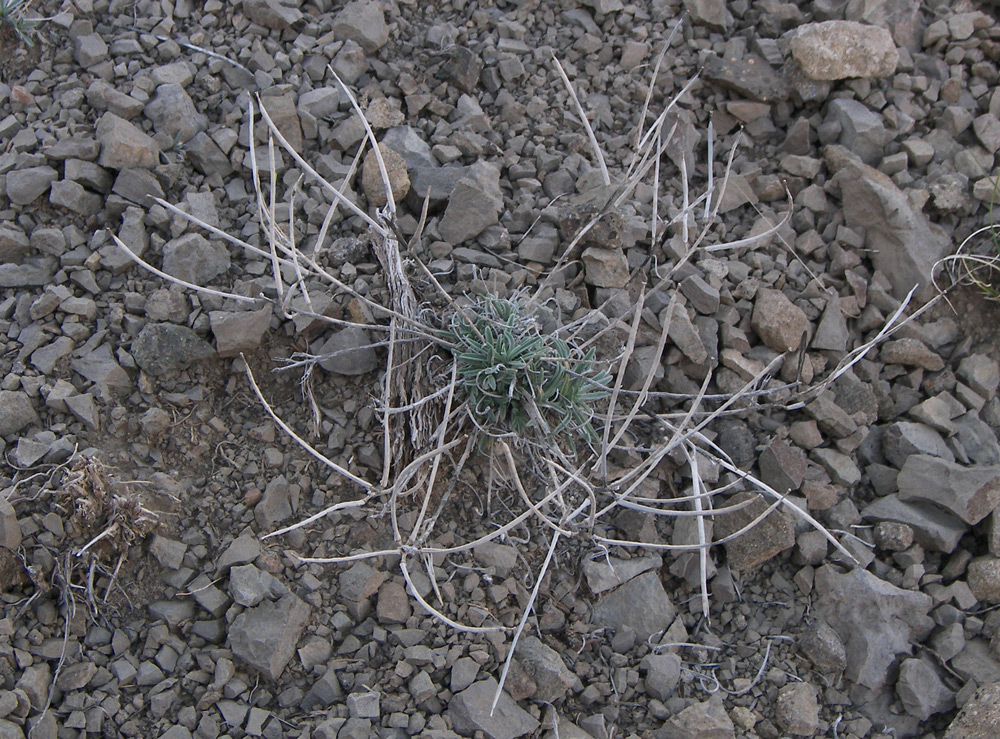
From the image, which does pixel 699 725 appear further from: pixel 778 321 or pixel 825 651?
pixel 778 321

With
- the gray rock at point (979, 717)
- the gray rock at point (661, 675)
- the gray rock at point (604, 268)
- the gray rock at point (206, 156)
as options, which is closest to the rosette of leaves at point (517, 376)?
the gray rock at point (604, 268)

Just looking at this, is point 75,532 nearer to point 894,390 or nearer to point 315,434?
point 315,434

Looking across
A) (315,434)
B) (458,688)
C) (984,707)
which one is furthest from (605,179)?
(984,707)

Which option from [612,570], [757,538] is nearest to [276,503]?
[612,570]

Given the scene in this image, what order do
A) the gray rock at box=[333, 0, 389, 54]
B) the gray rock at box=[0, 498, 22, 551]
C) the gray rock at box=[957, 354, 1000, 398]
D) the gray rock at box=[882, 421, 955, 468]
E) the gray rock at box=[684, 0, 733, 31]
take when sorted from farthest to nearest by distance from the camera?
the gray rock at box=[684, 0, 733, 31] < the gray rock at box=[333, 0, 389, 54] < the gray rock at box=[957, 354, 1000, 398] < the gray rock at box=[882, 421, 955, 468] < the gray rock at box=[0, 498, 22, 551]

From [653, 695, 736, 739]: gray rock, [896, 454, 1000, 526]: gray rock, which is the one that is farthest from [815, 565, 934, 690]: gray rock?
[653, 695, 736, 739]: gray rock

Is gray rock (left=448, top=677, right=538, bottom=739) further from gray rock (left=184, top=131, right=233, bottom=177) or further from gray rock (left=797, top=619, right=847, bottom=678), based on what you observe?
gray rock (left=184, top=131, right=233, bottom=177)
